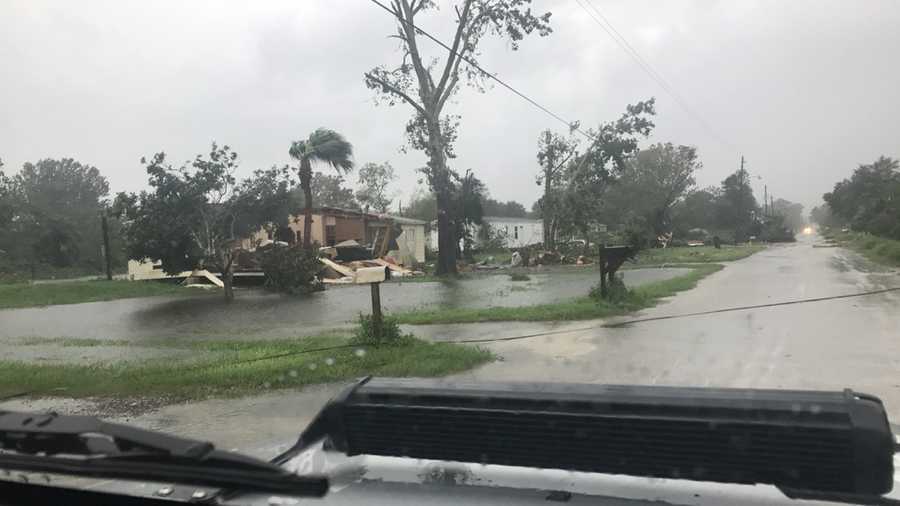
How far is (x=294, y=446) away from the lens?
2.83 m

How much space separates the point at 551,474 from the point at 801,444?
2.50 ft

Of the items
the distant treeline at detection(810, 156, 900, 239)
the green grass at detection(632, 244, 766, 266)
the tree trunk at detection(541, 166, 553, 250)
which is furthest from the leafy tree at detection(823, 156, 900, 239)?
the tree trunk at detection(541, 166, 553, 250)

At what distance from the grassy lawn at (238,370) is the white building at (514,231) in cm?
4674

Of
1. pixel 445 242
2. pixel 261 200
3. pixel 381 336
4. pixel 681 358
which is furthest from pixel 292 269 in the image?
pixel 681 358

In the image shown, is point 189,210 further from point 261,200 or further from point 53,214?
point 53,214

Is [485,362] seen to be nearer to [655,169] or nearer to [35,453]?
[35,453]

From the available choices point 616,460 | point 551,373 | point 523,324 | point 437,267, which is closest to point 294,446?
point 616,460

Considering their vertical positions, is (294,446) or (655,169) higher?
(655,169)

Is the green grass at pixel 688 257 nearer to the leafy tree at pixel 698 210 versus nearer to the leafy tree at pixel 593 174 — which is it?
the leafy tree at pixel 593 174

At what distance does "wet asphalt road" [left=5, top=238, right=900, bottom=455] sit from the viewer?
6.83 meters

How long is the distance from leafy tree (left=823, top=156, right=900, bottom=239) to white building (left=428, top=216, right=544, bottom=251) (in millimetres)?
24244

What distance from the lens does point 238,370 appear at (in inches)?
338

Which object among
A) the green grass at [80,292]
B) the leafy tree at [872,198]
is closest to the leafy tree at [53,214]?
the green grass at [80,292]

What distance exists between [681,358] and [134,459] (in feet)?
26.8
